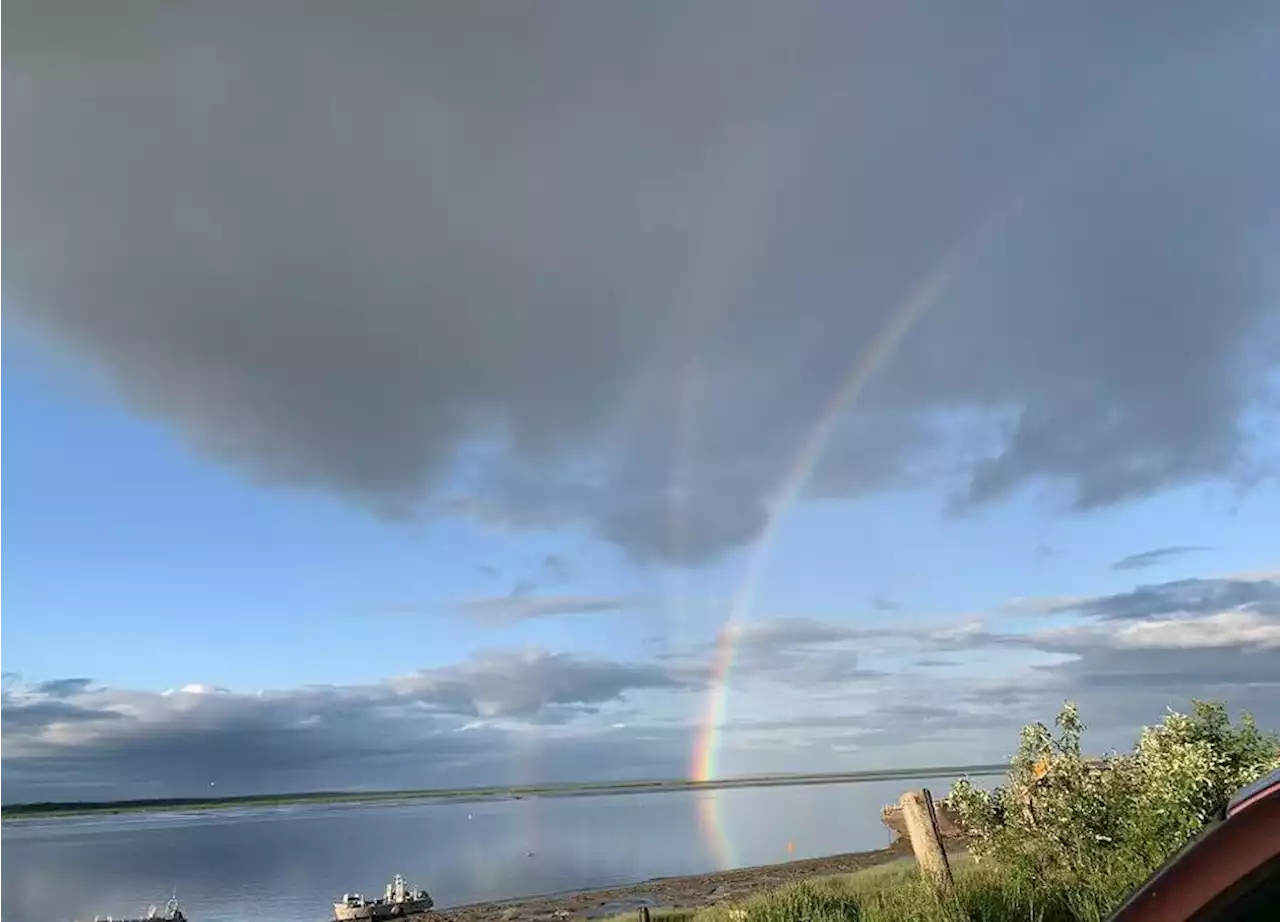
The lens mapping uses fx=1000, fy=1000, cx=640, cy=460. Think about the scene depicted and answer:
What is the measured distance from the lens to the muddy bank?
41.2 meters

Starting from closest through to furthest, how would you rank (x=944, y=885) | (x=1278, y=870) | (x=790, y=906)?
(x=1278, y=870)
(x=944, y=885)
(x=790, y=906)

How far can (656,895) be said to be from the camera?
4550 centimetres

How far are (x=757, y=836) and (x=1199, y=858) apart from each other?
9625 cm

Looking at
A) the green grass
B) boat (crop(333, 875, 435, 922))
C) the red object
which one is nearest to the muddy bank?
boat (crop(333, 875, 435, 922))

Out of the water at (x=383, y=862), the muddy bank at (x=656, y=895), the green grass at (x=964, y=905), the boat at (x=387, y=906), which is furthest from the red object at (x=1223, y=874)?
the water at (x=383, y=862)

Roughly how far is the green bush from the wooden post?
106 centimetres


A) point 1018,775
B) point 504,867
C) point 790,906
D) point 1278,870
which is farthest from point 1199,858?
point 504,867

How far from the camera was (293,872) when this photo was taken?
8206 centimetres

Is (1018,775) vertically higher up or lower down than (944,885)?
higher up

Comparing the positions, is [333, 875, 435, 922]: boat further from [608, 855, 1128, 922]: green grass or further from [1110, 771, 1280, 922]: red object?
[1110, 771, 1280, 922]: red object

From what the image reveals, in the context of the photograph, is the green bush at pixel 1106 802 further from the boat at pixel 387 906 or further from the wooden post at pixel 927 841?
the boat at pixel 387 906

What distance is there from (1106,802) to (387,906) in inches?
1515

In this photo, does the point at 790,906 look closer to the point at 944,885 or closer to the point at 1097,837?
the point at 944,885

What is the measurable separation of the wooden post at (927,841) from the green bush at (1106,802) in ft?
3.48
